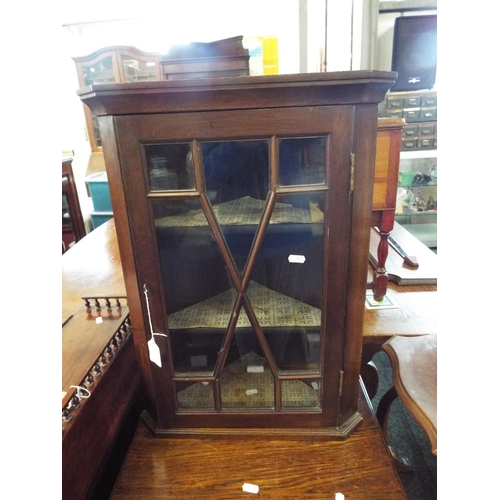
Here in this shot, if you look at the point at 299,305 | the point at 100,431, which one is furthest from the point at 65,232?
the point at 299,305

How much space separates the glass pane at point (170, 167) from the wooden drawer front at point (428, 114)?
2269 mm

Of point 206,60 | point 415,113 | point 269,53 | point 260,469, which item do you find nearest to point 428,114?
point 415,113

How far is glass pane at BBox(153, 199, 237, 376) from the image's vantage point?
0.67 meters

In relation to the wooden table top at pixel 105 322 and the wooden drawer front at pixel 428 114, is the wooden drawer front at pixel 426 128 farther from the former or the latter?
the wooden table top at pixel 105 322

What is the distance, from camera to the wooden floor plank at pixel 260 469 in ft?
2.31

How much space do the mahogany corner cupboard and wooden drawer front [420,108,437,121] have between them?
214cm

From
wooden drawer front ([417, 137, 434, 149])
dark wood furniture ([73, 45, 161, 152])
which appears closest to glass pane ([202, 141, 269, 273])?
wooden drawer front ([417, 137, 434, 149])

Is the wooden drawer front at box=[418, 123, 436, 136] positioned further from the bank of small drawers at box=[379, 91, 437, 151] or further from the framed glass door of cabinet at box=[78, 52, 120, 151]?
the framed glass door of cabinet at box=[78, 52, 120, 151]

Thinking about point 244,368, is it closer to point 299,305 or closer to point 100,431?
point 299,305

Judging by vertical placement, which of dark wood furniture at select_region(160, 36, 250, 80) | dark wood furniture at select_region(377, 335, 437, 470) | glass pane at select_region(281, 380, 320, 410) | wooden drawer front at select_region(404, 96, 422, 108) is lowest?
glass pane at select_region(281, 380, 320, 410)
